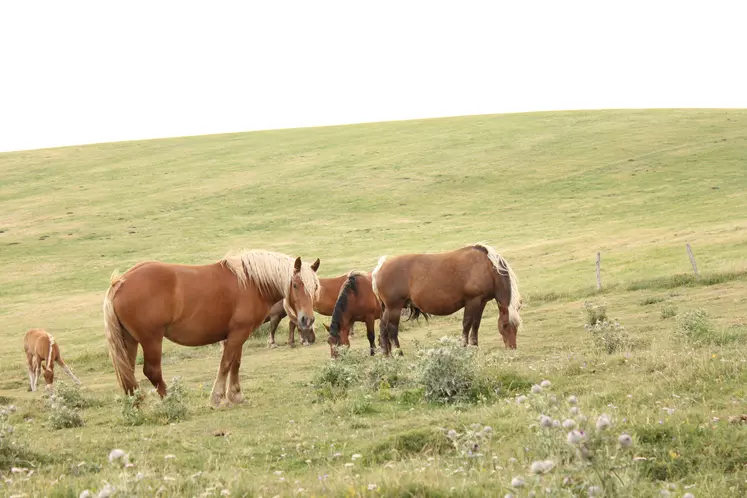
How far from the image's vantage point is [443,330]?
63.9 feet

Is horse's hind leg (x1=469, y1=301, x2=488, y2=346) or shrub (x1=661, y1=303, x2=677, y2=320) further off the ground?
horse's hind leg (x1=469, y1=301, x2=488, y2=346)

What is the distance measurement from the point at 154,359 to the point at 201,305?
930mm

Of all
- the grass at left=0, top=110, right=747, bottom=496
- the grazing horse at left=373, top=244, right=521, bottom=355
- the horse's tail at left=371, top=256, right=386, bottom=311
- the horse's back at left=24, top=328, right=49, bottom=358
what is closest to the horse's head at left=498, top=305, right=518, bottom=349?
the grazing horse at left=373, top=244, right=521, bottom=355

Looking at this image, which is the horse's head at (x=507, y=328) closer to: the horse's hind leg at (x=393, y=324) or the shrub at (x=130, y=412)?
the horse's hind leg at (x=393, y=324)

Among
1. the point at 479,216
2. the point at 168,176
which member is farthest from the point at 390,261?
the point at 168,176

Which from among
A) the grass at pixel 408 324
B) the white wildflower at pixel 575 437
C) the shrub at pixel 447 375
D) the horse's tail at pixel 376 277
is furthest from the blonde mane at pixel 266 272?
the white wildflower at pixel 575 437

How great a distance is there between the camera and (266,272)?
35.6 ft

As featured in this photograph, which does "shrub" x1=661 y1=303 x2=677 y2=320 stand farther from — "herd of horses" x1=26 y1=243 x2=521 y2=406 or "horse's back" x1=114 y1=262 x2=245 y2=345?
"horse's back" x1=114 y1=262 x2=245 y2=345

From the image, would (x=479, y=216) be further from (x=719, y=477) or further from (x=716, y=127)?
(x=719, y=477)

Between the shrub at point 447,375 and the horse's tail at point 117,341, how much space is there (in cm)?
393

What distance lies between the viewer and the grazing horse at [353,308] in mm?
16672

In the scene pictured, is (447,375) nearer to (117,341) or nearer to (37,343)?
(117,341)

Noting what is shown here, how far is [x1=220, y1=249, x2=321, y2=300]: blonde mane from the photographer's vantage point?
35.4 feet

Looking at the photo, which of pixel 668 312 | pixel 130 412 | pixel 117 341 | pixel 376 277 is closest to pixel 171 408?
pixel 130 412
